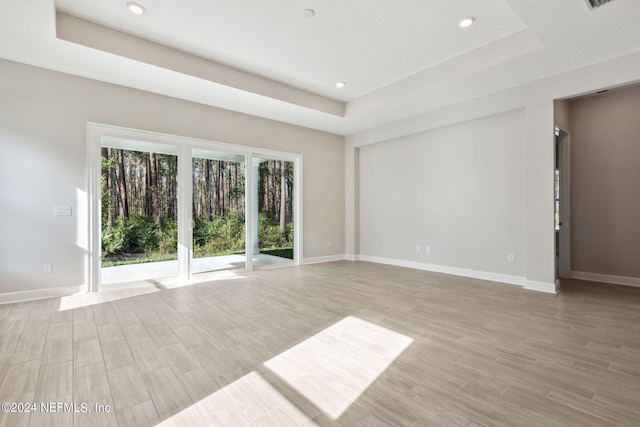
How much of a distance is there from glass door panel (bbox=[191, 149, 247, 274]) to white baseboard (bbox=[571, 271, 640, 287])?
577 centimetres

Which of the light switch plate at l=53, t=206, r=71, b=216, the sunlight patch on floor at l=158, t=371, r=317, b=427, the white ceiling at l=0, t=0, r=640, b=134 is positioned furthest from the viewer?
the light switch plate at l=53, t=206, r=71, b=216

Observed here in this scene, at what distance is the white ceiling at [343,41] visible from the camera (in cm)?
302

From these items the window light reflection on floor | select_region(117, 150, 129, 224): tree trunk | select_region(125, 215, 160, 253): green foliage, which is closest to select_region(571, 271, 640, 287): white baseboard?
the window light reflection on floor

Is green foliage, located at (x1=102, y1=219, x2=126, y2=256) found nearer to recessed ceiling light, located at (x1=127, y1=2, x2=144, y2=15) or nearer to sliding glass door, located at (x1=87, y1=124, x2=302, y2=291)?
sliding glass door, located at (x1=87, y1=124, x2=302, y2=291)

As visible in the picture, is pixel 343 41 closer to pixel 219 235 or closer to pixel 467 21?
pixel 467 21

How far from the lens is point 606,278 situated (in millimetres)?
4797

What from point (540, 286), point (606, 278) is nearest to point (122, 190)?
point (540, 286)

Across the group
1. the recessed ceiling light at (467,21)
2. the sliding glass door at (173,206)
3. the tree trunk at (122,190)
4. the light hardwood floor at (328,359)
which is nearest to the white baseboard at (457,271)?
the light hardwood floor at (328,359)

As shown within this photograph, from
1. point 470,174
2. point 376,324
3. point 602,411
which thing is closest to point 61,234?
point 376,324

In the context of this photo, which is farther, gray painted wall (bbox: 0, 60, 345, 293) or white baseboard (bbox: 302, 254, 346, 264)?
white baseboard (bbox: 302, 254, 346, 264)

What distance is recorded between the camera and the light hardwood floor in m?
1.68

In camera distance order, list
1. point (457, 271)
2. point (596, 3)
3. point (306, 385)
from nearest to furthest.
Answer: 1. point (306, 385)
2. point (596, 3)
3. point (457, 271)

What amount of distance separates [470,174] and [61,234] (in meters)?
6.21

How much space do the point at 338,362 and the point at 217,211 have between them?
3.91 metres
